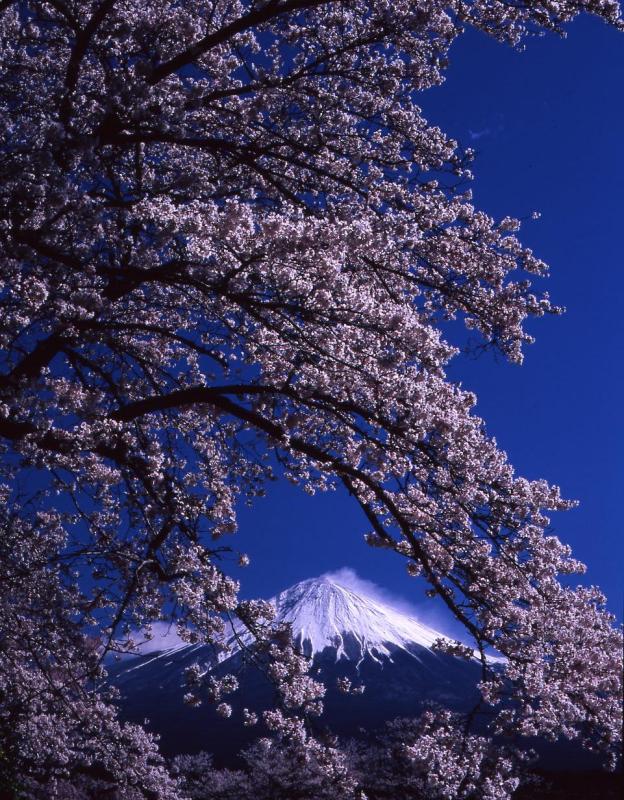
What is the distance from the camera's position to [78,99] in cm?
682

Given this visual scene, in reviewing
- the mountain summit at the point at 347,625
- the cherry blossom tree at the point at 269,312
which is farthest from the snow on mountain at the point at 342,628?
the cherry blossom tree at the point at 269,312

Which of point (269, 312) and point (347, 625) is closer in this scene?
point (269, 312)

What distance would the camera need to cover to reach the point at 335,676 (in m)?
78.1

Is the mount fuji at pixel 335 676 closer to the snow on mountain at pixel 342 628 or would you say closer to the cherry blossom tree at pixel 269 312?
the snow on mountain at pixel 342 628

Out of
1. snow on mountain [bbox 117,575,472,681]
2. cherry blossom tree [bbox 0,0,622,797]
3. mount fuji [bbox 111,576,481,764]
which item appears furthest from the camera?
snow on mountain [bbox 117,575,472,681]

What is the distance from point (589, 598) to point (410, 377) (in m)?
5.20

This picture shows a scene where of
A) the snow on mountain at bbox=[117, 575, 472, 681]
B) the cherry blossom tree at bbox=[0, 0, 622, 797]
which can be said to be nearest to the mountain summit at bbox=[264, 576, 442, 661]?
the snow on mountain at bbox=[117, 575, 472, 681]

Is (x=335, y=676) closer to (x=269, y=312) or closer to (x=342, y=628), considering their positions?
(x=342, y=628)

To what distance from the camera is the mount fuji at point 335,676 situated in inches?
3221

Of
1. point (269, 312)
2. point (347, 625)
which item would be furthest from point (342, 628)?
point (269, 312)

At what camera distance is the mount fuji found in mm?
81812

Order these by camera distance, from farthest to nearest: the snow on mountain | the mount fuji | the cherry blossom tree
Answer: the snow on mountain < the mount fuji < the cherry blossom tree

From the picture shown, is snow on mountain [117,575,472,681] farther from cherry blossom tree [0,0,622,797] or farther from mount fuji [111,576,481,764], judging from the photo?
cherry blossom tree [0,0,622,797]

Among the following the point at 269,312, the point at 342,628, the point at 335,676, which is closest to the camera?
the point at 269,312
